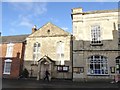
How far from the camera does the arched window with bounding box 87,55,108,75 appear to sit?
65.9 ft

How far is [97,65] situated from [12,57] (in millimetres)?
12284

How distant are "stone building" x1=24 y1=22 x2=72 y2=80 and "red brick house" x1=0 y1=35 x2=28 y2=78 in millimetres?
899

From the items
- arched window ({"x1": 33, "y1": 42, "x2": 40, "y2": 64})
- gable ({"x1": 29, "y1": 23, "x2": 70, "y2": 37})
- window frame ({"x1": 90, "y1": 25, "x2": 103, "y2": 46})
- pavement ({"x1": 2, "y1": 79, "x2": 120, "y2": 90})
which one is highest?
gable ({"x1": 29, "y1": 23, "x2": 70, "y2": 37})

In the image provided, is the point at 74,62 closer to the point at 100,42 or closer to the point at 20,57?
the point at 100,42

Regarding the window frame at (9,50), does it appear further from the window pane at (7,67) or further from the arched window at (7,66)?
the window pane at (7,67)

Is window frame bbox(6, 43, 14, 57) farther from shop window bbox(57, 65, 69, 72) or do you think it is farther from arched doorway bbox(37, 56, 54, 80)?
shop window bbox(57, 65, 69, 72)

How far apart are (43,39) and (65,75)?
5.97 metres

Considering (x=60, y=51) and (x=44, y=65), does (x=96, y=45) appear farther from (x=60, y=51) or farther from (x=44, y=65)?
(x=44, y=65)

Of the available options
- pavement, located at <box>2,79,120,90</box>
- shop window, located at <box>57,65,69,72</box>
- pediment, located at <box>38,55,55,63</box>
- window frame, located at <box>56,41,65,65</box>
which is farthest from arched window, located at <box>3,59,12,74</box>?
pavement, located at <box>2,79,120,90</box>

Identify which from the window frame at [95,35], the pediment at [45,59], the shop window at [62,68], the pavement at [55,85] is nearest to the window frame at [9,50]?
the pediment at [45,59]

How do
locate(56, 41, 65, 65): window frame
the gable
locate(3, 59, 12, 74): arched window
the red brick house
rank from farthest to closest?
1. locate(3, 59, 12, 74): arched window
2. the red brick house
3. the gable
4. locate(56, 41, 65, 65): window frame

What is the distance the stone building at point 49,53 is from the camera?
2275cm

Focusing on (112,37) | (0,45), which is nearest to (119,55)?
(112,37)

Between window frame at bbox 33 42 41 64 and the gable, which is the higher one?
the gable
